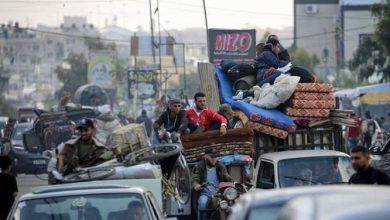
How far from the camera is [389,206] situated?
6238mm

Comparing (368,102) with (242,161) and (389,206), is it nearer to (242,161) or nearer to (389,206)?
(242,161)

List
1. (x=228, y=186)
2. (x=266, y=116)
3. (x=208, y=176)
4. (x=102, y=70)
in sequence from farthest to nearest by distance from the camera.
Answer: (x=102, y=70)
(x=266, y=116)
(x=208, y=176)
(x=228, y=186)

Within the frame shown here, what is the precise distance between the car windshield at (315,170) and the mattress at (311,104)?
8.04 feet

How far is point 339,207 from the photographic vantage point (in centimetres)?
616

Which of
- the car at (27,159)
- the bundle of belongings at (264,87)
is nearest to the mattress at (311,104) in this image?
the bundle of belongings at (264,87)

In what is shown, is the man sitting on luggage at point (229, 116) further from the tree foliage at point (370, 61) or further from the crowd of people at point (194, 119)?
the tree foliage at point (370, 61)

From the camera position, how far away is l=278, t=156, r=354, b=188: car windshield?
16406 mm

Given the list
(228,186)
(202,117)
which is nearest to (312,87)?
(202,117)

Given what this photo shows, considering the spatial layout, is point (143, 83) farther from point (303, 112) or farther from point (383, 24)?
point (303, 112)

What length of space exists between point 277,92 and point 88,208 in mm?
8086

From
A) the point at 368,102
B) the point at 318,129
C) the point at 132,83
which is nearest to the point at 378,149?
the point at 318,129

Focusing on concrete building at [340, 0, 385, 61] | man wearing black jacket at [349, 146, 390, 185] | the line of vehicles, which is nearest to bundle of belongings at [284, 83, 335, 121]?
the line of vehicles

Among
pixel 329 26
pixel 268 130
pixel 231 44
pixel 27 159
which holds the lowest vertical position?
pixel 27 159

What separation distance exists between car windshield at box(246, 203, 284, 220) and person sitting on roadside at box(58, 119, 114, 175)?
7930mm
